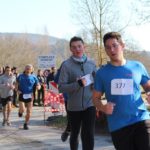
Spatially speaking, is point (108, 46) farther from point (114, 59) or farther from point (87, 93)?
point (87, 93)

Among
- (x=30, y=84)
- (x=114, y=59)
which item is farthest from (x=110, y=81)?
(x=30, y=84)

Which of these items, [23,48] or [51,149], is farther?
[23,48]

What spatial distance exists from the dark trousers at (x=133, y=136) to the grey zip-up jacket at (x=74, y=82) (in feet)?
7.31

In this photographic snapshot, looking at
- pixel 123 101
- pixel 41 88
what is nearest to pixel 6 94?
pixel 41 88

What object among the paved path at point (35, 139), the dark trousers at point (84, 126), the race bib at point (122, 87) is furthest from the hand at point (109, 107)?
the paved path at point (35, 139)

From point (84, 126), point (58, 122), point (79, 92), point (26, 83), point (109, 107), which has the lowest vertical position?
point (58, 122)

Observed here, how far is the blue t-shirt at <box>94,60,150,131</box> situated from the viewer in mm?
4844

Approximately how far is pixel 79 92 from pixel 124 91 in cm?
231

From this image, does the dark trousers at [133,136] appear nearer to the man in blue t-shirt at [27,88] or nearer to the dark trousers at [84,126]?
the dark trousers at [84,126]

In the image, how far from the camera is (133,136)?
487 centimetres

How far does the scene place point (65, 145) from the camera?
1024 cm

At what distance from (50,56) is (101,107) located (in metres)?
15.5

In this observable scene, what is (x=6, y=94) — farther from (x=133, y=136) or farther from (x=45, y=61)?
(x=133, y=136)

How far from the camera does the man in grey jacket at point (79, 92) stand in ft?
23.1
